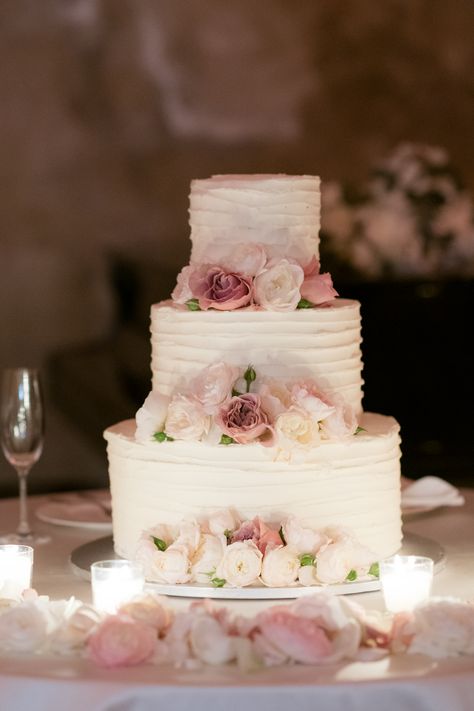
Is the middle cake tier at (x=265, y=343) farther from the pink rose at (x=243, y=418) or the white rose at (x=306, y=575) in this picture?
the white rose at (x=306, y=575)

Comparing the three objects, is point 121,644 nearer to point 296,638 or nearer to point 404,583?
point 296,638

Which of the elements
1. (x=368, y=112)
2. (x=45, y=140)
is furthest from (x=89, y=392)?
(x=368, y=112)

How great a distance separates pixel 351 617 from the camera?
2.56 m

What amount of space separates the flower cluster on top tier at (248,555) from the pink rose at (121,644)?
48cm

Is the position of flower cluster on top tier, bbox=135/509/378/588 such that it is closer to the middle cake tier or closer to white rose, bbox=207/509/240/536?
white rose, bbox=207/509/240/536

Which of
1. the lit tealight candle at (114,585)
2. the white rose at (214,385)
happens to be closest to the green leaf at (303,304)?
the white rose at (214,385)

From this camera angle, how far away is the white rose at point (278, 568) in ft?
9.69

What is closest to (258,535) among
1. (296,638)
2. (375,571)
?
(375,571)

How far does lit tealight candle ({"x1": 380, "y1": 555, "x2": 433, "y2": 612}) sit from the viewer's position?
2.76 metres

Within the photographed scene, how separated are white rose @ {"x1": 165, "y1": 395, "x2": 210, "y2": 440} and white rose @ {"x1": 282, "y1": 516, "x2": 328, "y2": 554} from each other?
11.3 inches

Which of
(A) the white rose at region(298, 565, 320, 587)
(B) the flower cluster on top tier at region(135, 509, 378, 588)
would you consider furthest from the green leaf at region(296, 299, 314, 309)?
(A) the white rose at region(298, 565, 320, 587)

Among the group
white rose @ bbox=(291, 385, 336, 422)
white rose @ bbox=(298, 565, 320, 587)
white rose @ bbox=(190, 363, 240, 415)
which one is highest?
white rose @ bbox=(190, 363, 240, 415)

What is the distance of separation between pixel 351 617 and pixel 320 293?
3.03ft

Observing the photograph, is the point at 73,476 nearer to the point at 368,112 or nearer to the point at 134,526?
the point at 368,112
